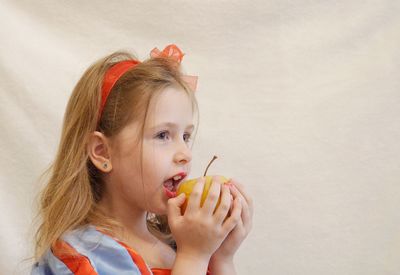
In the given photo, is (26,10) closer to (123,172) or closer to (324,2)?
(123,172)

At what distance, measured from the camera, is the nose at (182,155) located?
114cm

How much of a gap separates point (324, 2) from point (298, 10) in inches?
3.2

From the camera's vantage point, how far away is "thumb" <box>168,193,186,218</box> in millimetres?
1110

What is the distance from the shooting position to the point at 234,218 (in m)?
1.13

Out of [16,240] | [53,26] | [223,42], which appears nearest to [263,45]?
[223,42]

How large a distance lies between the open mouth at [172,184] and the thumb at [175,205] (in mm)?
41

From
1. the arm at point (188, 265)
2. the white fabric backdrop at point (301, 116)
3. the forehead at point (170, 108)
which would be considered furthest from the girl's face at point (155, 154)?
the white fabric backdrop at point (301, 116)

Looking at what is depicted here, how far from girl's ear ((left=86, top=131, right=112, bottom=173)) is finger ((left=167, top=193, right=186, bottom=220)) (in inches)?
5.7

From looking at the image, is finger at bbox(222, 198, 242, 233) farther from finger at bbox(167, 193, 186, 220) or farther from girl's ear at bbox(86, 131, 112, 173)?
girl's ear at bbox(86, 131, 112, 173)

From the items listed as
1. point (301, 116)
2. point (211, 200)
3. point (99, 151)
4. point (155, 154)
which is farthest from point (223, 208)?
point (301, 116)

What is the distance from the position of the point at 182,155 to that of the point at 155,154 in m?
0.05

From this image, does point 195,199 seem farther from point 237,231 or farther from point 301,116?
point 301,116

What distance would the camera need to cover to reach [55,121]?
1616 mm

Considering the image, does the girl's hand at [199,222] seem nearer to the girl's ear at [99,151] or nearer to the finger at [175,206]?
the finger at [175,206]
